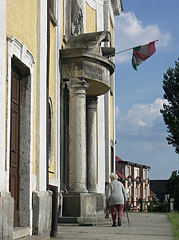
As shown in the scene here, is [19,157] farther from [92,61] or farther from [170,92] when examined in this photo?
[170,92]

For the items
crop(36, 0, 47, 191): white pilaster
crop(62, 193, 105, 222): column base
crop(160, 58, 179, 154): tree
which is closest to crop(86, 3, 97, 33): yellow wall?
crop(62, 193, 105, 222): column base

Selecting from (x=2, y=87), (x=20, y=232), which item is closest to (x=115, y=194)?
(x=20, y=232)

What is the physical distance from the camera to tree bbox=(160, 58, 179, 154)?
40.2 metres

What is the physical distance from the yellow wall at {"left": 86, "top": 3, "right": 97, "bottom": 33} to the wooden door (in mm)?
10431

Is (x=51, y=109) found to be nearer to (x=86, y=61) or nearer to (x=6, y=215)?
(x=86, y=61)

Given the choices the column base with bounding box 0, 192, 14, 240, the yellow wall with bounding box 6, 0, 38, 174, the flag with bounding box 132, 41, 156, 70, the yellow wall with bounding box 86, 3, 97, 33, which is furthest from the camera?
the flag with bounding box 132, 41, 156, 70

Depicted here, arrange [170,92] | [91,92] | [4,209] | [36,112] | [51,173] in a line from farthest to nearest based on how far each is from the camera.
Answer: [170,92]
[91,92]
[51,173]
[36,112]
[4,209]

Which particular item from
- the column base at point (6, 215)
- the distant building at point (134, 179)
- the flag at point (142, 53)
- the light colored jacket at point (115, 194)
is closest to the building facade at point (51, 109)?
the column base at point (6, 215)

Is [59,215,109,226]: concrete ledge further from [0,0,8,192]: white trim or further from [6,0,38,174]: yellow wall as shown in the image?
[0,0,8,192]: white trim

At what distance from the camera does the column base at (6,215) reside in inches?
309

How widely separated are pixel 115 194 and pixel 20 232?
5.24 m

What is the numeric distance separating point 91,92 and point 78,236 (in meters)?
7.70

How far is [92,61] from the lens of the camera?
16.1m

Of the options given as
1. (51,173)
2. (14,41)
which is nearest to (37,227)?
(14,41)
